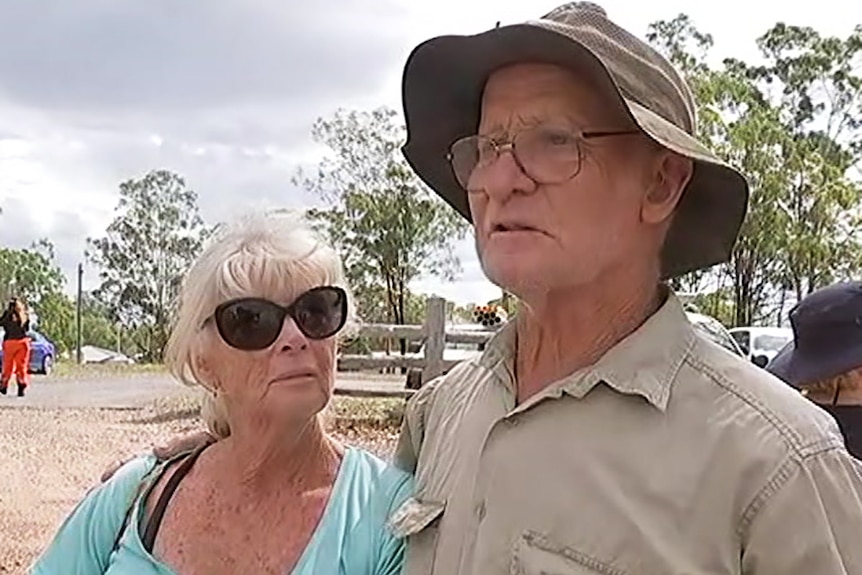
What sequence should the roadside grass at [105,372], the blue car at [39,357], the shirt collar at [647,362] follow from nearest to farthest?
the shirt collar at [647,362] → the roadside grass at [105,372] → the blue car at [39,357]

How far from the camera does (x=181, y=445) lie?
7.64 feet

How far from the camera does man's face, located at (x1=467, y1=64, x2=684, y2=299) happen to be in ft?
5.15

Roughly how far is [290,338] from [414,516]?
0.49 metres

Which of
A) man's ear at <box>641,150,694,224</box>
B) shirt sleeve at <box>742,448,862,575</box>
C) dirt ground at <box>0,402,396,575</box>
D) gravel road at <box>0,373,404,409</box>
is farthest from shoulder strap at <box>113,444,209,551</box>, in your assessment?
gravel road at <box>0,373,404,409</box>

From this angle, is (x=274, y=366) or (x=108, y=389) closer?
(x=274, y=366)

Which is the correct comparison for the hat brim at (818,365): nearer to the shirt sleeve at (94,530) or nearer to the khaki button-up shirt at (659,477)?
the khaki button-up shirt at (659,477)

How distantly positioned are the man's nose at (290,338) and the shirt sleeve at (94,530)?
0.41 m

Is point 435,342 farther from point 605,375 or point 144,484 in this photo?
point 605,375

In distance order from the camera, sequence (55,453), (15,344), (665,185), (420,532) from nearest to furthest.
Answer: (665,185) < (420,532) < (55,453) < (15,344)

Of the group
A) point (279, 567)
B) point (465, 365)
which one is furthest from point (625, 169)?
point (279, 567)

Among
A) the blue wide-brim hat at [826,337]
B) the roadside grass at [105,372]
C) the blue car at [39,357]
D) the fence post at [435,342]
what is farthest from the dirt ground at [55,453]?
the blue car at [39,357]

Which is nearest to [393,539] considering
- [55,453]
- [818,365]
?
[818,365]

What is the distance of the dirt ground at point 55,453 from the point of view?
739 cm

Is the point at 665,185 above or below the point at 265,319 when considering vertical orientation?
above
